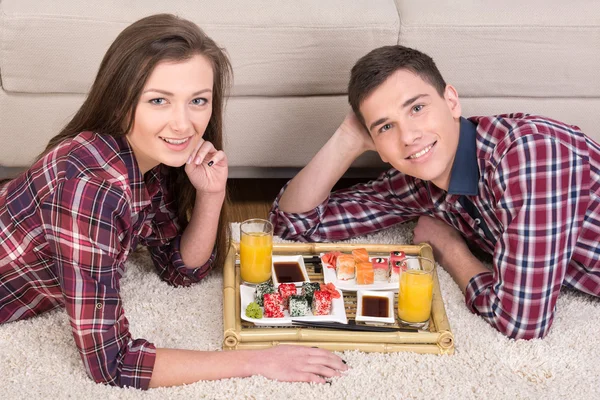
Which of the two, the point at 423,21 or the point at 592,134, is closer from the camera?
the point at 423,21

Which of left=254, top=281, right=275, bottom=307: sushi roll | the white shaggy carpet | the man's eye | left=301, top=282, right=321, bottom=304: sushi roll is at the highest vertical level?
the man's eye

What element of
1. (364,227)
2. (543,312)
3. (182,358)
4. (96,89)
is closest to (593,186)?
(543,312)

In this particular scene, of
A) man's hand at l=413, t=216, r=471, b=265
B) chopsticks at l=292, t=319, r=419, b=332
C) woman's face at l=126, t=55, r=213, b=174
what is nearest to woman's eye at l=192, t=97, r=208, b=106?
woman's face at l=126, t=55, r=213, b=174

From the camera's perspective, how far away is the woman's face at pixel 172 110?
1.67m

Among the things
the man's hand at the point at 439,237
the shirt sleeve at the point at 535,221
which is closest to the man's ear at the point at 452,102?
the shirt sleeve at the point at 535,221

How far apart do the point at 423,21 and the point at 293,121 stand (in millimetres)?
470

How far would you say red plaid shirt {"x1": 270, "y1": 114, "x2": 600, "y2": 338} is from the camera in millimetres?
1768

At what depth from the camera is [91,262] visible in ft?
5.16

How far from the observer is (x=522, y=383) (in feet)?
5.77

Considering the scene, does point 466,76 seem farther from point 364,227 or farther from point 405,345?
point 405,345

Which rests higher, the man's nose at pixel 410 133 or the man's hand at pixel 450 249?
the man's nose at pixel 410 133

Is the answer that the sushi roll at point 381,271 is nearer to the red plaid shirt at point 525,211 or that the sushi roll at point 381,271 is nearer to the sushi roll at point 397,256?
the sushi roll at point 397,256

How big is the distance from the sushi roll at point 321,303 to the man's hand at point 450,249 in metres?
0.41

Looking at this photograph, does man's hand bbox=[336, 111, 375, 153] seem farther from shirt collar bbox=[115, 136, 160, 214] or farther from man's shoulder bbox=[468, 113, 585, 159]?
shirt collar bbox=[115, 136, 160, 214]
